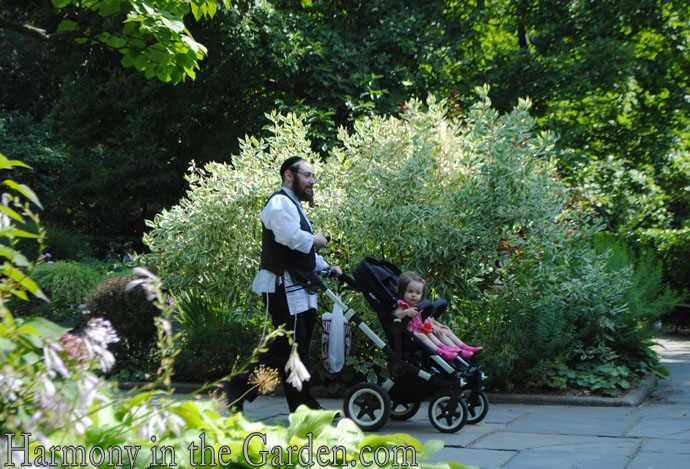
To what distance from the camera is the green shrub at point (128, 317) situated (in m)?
8.03

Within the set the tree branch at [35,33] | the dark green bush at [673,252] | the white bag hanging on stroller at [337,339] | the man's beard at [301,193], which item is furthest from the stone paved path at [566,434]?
the dark green bush at [673,252]

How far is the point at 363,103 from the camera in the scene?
13.9 metres

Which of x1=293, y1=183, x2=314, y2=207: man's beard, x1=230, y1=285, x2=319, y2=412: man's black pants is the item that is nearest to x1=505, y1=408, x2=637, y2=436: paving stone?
x1=230, y1=285, x2=319, y2=412: man's black pants

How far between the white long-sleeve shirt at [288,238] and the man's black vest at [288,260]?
39mm

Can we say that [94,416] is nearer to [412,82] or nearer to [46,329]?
[46,329]

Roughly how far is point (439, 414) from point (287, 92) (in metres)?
10.7

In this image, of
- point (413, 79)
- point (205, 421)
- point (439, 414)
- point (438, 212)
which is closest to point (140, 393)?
point (205, 421)

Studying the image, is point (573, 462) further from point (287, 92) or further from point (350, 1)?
point (350, 1)

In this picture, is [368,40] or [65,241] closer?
[368,40]

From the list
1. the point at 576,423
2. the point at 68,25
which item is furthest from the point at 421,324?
the point at 68,25

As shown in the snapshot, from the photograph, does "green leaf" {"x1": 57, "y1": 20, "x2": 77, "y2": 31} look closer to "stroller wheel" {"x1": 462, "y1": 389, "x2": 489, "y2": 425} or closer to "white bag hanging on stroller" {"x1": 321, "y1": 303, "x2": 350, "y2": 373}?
"white bag hanging on stroller" {"x1": 321, "y1": 303, "x2": 350, "y2": 373}

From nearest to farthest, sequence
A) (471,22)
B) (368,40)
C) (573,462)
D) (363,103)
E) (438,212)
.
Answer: (573,462), (438,212), (363,103), (368,40), (471,22)

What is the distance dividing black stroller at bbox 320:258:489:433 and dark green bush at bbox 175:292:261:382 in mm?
2182

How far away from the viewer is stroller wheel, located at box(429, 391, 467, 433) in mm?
5438
